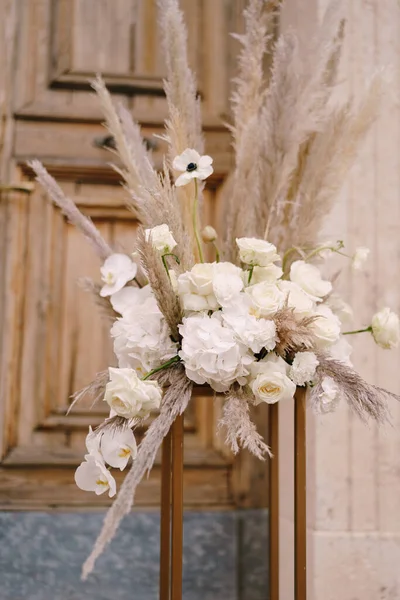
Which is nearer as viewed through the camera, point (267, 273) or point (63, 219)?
point (267, 273)

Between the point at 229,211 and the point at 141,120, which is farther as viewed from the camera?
the point at 141,120

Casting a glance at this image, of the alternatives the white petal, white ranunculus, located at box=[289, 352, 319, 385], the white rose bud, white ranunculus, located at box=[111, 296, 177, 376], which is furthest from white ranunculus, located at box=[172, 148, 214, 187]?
white ranunculus, located at box=[289, 352, 319, 385]

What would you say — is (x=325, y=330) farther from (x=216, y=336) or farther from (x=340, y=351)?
(x=216, y=336)

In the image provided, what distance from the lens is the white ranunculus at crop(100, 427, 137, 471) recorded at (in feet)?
2.89

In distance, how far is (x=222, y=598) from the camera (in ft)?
4.73

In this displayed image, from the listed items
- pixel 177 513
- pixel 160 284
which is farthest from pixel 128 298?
pixel 177 513

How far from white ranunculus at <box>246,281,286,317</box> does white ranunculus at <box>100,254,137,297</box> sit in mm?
220

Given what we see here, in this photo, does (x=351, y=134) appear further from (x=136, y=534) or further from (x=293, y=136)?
(x=136, y=534)

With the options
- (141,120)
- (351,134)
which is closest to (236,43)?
(141,120)

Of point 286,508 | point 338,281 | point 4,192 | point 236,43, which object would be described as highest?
point 236,43

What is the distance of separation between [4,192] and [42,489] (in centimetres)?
68

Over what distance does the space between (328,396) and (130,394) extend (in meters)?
0.29

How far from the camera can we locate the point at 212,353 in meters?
0.92

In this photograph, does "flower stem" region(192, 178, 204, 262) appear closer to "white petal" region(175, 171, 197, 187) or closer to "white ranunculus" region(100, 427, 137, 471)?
"white petal" region(175, 171, 197, 187)
